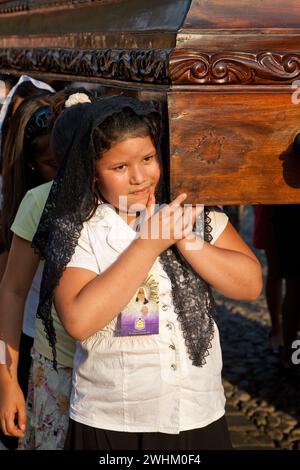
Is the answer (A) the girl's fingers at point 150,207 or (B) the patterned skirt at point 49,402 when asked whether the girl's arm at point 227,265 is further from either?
(B) the patterned skirt at point 49,402

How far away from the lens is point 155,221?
208 centimetres

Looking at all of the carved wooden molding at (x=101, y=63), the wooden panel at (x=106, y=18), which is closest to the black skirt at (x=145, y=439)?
the carved wooden molding at (x=101, y=63)

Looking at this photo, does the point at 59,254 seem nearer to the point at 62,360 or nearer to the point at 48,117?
the point at 62,360

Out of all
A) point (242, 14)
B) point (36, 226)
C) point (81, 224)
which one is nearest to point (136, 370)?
point (81, 224)

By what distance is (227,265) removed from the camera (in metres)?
2.20

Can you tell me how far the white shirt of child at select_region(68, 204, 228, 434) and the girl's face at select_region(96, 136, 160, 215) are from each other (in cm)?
14

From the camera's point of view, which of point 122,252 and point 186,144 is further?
point 122,252

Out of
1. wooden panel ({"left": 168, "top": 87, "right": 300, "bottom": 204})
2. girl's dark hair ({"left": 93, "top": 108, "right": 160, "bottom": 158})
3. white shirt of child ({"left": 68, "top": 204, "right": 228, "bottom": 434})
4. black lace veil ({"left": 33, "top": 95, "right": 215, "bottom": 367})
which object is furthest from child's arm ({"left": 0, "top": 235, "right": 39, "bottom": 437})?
wooden panel ({"left": 168, "top": 87, "right": 300, "bottom": 204})

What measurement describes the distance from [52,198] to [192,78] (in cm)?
54

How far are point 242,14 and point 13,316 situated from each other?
3.67 feet

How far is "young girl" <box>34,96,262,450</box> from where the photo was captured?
2.13 metres

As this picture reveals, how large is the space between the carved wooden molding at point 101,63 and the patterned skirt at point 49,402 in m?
0.93

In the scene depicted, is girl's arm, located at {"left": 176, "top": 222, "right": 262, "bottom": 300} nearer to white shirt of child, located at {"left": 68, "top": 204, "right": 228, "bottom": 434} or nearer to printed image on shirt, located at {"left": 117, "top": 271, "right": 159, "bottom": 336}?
white shirt of child, located at {"left": 68, "top": 204, "right": 228, "bottom": 434}
